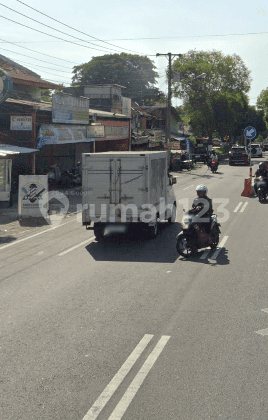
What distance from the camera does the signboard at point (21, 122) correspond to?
28.6 meters

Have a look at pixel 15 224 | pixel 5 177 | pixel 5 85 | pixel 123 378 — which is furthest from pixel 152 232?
pixel 5 85

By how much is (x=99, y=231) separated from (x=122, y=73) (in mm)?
89846

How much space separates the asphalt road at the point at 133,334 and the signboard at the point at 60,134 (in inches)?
628

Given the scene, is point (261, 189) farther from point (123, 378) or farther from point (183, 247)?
point (123, 378)

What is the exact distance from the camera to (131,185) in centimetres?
1527

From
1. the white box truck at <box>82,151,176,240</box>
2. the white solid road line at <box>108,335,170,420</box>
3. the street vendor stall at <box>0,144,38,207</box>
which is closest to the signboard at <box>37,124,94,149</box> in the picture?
the street vendor stall at <box>0,144,38,207</box>

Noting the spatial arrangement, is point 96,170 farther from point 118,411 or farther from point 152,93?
point 152,93

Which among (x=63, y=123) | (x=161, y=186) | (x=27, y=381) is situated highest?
(x=63, y=123)

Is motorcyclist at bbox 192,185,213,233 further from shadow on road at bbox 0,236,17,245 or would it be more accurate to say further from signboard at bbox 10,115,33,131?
signboard at bbox 10,115,33,131

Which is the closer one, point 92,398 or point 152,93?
point 92,398

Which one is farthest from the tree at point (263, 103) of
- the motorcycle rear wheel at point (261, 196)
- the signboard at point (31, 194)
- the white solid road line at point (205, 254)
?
the white solid road line at point (205, 254)

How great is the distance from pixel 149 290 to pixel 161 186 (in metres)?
7.49

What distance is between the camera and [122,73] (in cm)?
10200

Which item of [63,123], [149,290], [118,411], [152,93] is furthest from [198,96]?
[118,411]
